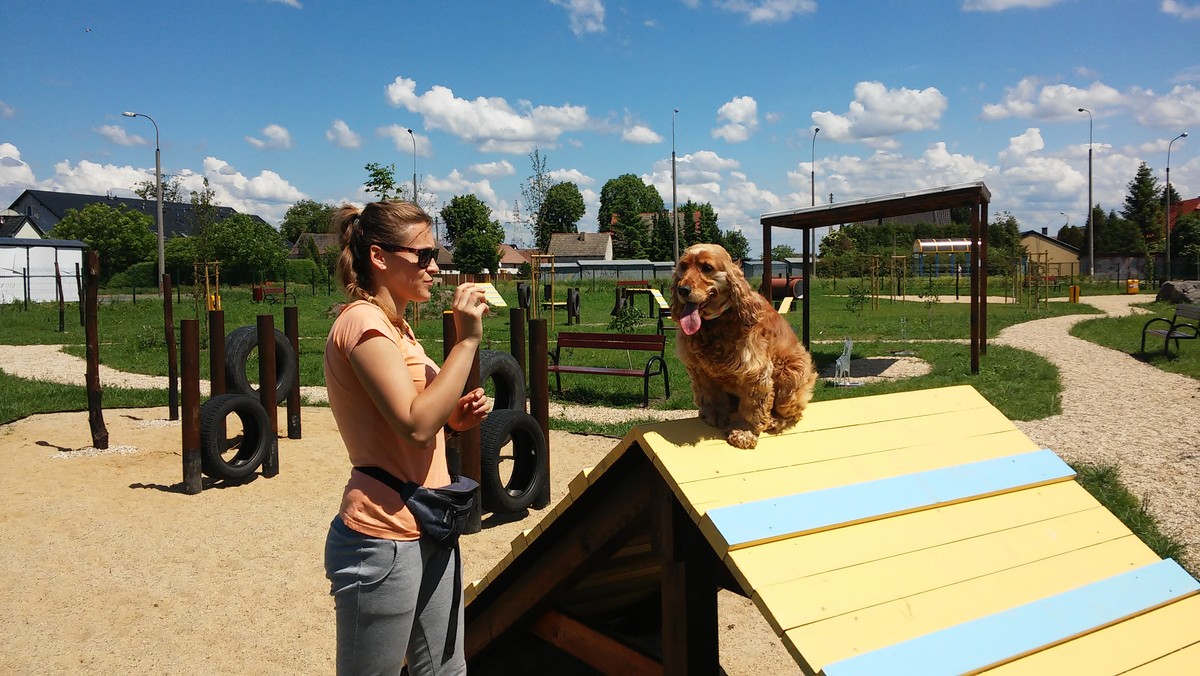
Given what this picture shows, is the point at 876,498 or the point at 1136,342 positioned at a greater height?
the point at 876,498

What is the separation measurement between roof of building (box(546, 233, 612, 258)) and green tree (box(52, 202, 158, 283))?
3680cm

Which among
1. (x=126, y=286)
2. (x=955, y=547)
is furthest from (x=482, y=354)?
(x=126, y=286)

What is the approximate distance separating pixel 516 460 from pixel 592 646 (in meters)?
3.58

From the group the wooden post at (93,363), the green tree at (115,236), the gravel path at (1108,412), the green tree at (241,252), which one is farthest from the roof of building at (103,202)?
the wooden post at (93,363)

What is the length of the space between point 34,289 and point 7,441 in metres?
36.3

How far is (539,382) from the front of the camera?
7168 millimetres

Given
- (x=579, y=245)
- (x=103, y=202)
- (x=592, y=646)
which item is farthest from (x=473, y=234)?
(x=592, y=646)

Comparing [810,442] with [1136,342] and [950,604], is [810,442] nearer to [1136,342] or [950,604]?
[950,604]

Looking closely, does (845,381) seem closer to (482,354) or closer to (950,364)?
(950,364)

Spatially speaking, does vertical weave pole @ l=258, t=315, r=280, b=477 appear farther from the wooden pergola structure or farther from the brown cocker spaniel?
the wooden pergola structure

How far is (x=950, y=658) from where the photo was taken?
7.29 ft

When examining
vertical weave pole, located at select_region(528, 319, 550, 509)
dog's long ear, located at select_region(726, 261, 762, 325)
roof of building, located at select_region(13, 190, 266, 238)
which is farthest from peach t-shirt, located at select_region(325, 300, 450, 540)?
roof of building, located at select_region(13, 190, 266, 238)

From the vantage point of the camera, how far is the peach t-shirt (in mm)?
2131

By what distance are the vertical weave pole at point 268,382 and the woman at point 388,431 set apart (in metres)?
5.86
